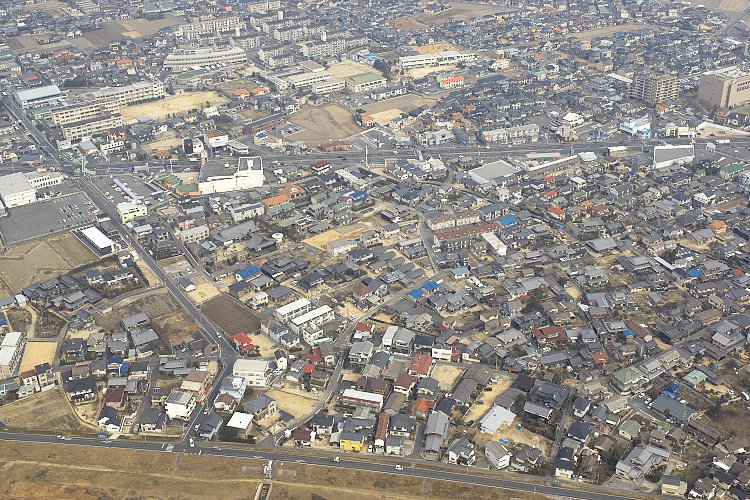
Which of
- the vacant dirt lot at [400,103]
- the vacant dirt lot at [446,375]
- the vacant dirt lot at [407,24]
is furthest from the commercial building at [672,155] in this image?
the vacant dirt lot at [407,24]

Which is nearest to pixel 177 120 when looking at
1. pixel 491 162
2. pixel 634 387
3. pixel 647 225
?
pixel 491 162

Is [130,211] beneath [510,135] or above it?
above

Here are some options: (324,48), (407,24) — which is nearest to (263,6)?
(407,24)

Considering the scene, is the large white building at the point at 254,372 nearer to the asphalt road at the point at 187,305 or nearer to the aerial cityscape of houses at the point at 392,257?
the aerial cityscape of houses at the point at 392,257

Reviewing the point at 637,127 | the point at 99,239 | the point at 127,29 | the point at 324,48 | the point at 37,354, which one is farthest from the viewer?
the point at 127,29

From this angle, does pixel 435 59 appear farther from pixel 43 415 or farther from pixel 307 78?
pixel 43 415

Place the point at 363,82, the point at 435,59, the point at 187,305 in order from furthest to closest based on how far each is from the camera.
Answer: the point at 435,59 < the point at 363,82 < the point at 187,305
